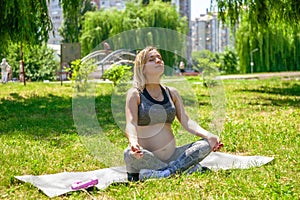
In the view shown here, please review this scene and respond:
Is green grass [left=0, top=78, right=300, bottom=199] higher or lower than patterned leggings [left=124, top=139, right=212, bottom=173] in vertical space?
lower

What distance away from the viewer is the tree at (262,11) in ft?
35.1

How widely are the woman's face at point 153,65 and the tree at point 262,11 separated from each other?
23.8ft

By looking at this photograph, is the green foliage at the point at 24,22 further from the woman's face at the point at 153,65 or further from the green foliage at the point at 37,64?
the green foliage at the point at 37,64

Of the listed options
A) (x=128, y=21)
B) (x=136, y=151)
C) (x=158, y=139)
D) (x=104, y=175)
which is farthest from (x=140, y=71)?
(x=128, y=21)

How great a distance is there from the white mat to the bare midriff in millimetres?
313

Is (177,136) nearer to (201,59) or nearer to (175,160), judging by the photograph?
(201,59)

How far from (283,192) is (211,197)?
478 mm

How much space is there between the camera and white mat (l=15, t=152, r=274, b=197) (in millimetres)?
3676

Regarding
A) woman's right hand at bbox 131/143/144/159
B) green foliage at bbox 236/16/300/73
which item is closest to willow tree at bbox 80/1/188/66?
green foliage at bbox 236/16/300/73

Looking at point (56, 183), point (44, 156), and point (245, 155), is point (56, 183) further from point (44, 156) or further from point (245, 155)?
point (245, 155)

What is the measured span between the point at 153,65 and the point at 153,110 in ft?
1.23

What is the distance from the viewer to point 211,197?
10.6 feet

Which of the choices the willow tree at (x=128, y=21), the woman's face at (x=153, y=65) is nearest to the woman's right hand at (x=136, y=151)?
the woman's face at (x=153, y=65)

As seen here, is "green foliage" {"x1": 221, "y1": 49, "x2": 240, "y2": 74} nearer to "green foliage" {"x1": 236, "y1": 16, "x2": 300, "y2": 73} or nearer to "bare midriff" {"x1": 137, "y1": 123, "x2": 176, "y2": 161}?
"green foliage" {"x1": 236, "y1": 16, "x2": 300, "y2": 73}
